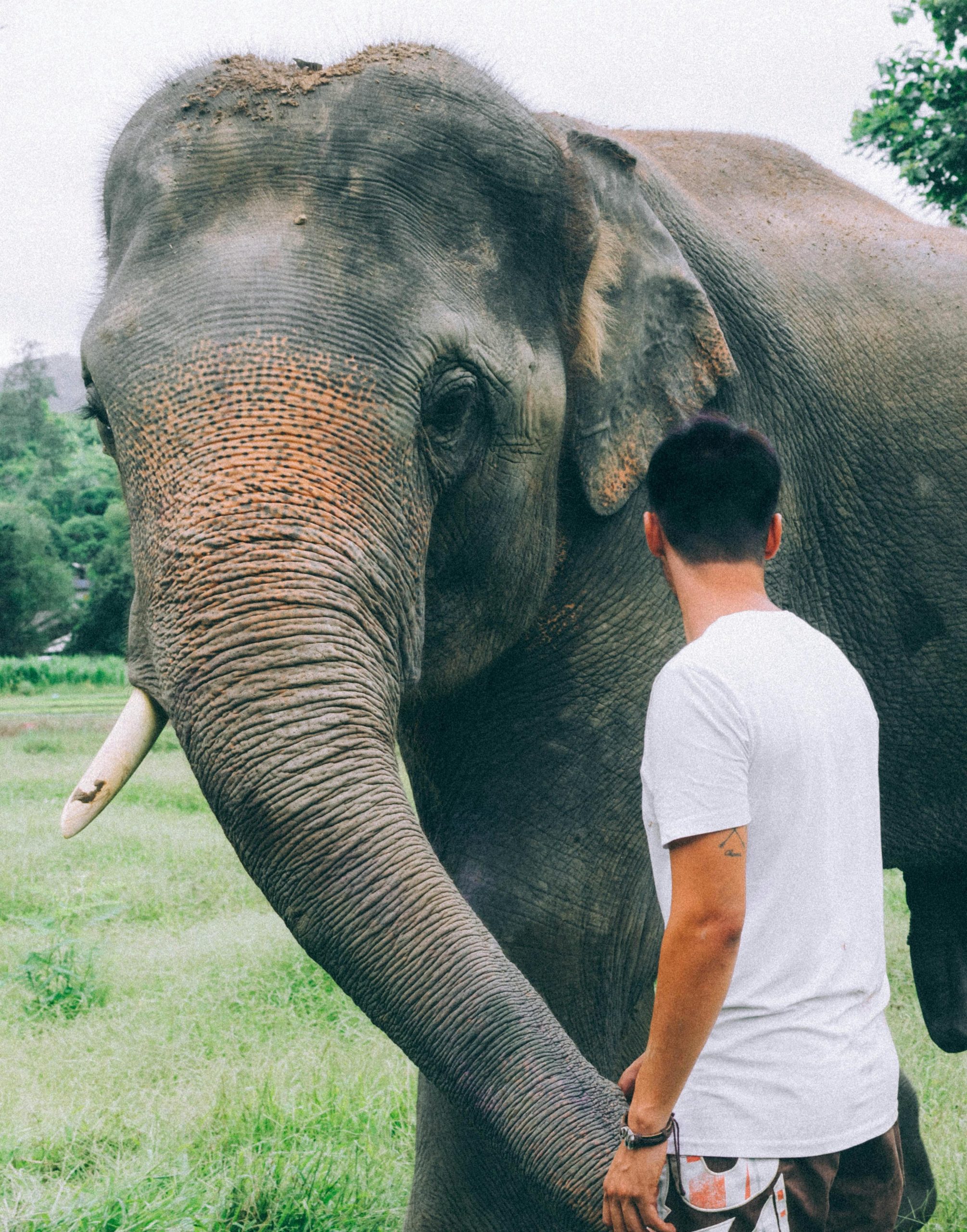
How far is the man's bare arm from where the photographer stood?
1.50 metres

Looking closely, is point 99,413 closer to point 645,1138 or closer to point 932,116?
point 645,1138

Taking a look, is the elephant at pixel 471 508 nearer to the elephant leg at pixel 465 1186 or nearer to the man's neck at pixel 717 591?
the elephant leg at pixel 465 1186

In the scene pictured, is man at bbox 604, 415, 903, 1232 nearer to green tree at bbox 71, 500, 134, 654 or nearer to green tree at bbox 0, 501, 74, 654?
green tree at bbox 0, 501, 74, 654

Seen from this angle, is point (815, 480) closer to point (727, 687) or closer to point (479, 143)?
point (479, 143)

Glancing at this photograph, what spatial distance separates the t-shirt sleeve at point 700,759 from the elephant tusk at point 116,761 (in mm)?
923

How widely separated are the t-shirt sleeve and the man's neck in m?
0.14

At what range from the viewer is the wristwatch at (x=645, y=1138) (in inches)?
61.8

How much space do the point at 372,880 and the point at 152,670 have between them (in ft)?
2.02

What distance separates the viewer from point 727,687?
153 centimetres

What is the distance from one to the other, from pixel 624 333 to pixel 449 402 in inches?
18.8

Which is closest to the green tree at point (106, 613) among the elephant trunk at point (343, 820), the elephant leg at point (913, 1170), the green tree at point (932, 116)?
the green tree at point (932, 116)

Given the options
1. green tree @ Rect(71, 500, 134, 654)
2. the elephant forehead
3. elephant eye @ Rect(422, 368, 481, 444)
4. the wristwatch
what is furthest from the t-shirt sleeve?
green tree @ Rect(71, 500, 134, 654)

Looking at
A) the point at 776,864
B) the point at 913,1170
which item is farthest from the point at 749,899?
the point at 913,1170

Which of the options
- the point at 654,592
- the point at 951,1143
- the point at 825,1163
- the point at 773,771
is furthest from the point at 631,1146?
the point at 951,1143
